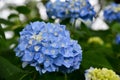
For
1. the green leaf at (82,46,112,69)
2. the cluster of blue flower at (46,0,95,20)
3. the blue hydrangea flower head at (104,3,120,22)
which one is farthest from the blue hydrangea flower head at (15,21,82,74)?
the blue hydrangea flower head at (104,3,120,22)

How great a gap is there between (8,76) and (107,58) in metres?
0.61

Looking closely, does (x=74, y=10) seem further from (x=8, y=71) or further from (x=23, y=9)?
(x=8, y=71)

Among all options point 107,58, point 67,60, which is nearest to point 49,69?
point 67,60

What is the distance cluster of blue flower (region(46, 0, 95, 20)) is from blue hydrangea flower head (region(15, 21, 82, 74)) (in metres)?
0.93

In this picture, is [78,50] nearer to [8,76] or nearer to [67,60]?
[67,60]

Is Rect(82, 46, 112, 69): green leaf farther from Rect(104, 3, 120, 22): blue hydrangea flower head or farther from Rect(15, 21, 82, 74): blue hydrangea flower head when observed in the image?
Rect(104, 3, 120, 22): blue hydrangea flower head

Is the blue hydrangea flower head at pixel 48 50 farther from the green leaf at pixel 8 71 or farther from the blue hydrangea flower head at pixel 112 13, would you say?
the blue hydrangea flower head at pixel 112 13

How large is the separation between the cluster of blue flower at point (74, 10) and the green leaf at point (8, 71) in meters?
0.93

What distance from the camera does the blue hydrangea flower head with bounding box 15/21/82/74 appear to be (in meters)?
1.97

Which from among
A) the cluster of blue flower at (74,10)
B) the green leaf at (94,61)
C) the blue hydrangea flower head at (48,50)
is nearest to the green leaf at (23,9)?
the cluster of blue flower at (74,10)

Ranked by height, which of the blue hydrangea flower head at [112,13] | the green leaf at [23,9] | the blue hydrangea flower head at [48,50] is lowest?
the blue hydrangea flower head at [112,13]

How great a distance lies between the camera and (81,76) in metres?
2.20

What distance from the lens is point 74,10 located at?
9.75ft

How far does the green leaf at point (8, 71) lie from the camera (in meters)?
2.07
